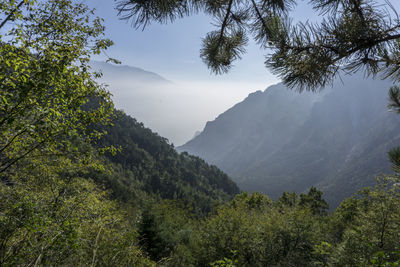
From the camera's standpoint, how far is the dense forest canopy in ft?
A: 12.0

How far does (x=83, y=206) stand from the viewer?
7.82m

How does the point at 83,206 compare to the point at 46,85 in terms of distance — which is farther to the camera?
the point at 83,206

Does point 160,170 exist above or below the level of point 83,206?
below

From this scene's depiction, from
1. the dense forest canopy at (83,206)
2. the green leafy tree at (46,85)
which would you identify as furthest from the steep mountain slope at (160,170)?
the green leafy tree at (46,85)

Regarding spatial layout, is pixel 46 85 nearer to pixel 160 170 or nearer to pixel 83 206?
pixel 83 206

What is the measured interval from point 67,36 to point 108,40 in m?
1.03

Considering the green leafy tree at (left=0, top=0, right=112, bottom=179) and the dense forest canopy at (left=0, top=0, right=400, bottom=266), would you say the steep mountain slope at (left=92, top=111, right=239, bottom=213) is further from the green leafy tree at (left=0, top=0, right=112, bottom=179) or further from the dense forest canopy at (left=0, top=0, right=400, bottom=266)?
the green leafy tree at (left=0, top=0, right=112, bottom=179)

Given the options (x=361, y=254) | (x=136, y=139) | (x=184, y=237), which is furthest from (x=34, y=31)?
(x=136, y=139)

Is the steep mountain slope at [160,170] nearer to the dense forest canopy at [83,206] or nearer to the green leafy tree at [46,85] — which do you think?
the dense forest canopy at [83,206]

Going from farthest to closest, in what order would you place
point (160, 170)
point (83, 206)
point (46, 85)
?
point (160, 170) → point (83, 206) → point (46, 85)

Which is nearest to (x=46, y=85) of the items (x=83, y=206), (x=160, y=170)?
(x=83, y=206)

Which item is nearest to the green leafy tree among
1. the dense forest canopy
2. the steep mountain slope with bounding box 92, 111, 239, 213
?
the dense forest canopy

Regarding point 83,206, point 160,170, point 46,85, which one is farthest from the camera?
point 160,170

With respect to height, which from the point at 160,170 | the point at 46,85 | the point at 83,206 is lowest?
the point at 160,170
